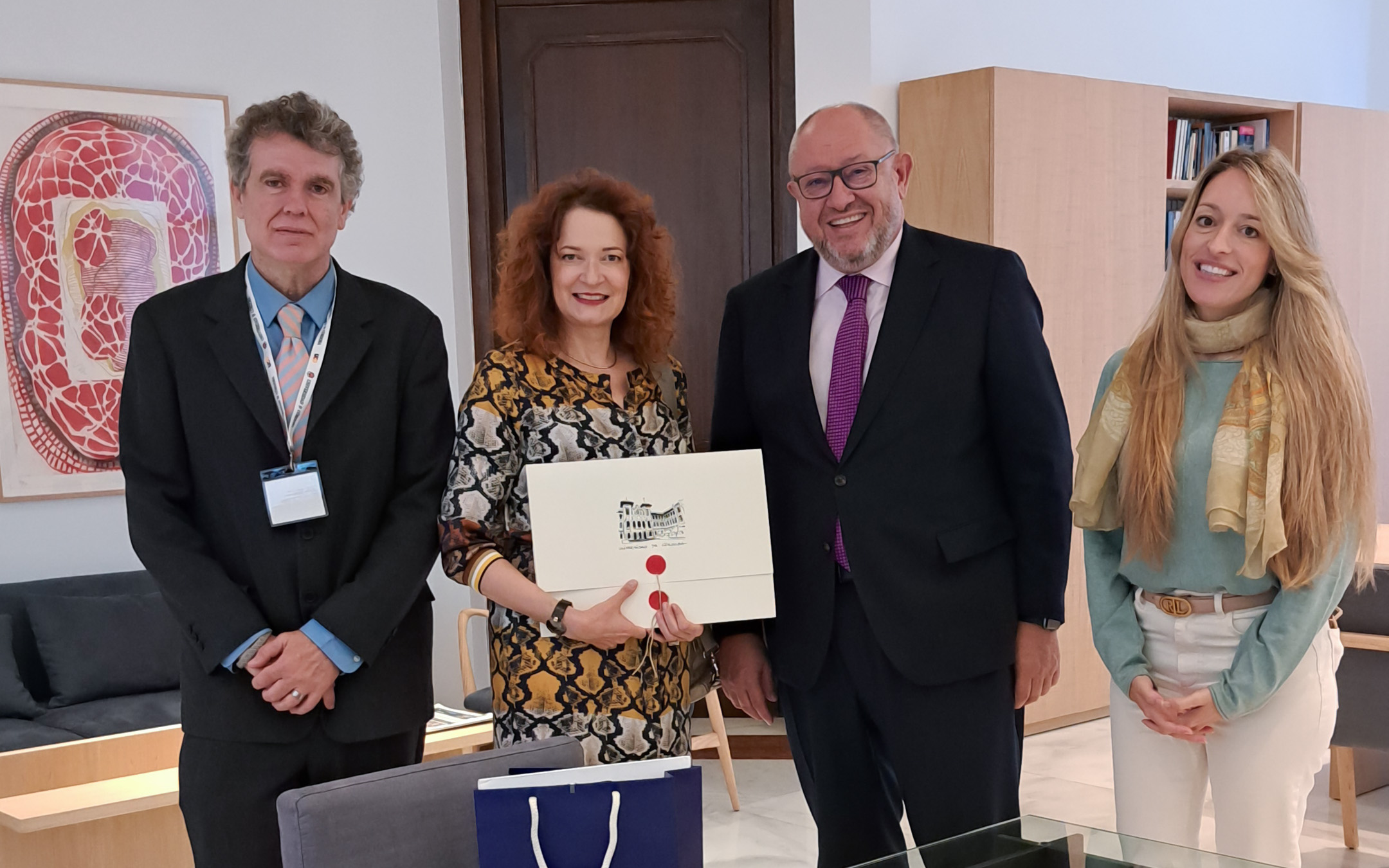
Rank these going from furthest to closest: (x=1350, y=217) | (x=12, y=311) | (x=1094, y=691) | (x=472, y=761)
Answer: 1. (x=1350, y=217)
2. (x=1094, y=691)
3. (x=12, y=311)
4. (x=472, y=761)

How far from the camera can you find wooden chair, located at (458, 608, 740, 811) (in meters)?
4.01

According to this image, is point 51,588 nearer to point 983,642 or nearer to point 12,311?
point 12,311

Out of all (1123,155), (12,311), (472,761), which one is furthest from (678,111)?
(472,761)

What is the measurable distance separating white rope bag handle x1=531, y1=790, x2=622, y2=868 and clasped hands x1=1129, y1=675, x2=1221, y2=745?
3.27 feet

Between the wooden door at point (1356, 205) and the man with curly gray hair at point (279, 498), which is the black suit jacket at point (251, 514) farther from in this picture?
the wooden door at point (1356, 205)

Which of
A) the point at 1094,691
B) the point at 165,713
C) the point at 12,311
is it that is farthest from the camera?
the point at 1094,691

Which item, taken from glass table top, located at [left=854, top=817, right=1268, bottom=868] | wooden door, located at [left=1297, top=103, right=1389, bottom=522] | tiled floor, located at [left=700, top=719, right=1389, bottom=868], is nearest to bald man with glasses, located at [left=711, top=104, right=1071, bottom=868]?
glass table top, located at [left=854, top=817, right=1268, bottom=868]

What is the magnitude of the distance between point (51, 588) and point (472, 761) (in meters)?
3.18

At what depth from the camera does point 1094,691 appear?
5188 mm

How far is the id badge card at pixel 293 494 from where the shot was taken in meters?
1.91

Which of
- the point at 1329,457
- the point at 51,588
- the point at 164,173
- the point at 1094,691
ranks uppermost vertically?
the point at 164,173

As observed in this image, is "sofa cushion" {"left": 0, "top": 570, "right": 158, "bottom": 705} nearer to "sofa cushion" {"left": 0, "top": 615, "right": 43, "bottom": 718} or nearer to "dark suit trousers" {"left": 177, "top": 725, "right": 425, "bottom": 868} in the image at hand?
"sofa cushion" {"left": 0, "top": 615, "right": 43, "bottom": 718}

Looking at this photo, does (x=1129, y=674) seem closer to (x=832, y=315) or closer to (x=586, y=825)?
(x=832, y=315)

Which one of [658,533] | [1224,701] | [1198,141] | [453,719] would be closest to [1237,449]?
[1224,701]
